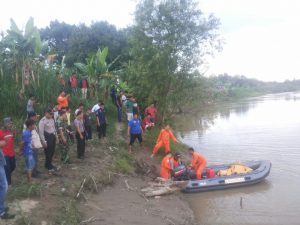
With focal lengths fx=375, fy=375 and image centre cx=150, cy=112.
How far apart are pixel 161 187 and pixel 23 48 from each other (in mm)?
6921

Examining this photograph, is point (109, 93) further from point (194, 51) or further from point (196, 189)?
point (196, 189)

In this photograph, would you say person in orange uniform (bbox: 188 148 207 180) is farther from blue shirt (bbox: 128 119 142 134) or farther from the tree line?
the tree line

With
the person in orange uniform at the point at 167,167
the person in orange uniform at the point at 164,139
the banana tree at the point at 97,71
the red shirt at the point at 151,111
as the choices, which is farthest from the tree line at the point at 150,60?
the person in orange uniform at the point at 167,167

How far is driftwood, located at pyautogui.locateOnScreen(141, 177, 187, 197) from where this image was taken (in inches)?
413

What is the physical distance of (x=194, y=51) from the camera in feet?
54.5

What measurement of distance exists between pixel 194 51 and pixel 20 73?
744 centimetres

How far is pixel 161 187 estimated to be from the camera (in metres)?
11.0

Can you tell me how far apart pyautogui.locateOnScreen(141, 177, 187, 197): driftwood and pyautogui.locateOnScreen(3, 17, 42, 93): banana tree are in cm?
566

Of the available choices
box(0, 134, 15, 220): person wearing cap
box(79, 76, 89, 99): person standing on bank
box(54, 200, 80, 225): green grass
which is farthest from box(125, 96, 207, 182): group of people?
box(0, 134, 15, 220): person wearing cap

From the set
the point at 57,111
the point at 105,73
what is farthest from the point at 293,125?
the point at 57,111

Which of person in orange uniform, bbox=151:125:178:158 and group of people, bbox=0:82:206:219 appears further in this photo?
person in orange uniform, bbox=151:125:178:158

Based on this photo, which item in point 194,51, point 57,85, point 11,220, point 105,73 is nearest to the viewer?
point 11,220

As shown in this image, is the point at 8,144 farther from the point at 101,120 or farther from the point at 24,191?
the point at 101,120

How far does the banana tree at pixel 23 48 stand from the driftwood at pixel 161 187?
5660 millimetres
